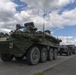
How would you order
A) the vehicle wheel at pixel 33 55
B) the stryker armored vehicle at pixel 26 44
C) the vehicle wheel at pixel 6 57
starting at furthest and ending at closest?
the vehicle wheel at pixel 6 57
the vehicle wheel at pixel 33 55
the stryker armored vehicle at pixel 26 44

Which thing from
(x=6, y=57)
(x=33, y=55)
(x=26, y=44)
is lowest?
(x=6, y=57)

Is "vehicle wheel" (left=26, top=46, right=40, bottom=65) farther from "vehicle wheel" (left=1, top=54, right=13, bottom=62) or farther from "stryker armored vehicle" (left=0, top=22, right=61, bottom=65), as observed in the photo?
"vehicle wheel" (left=1, top=54, right=13, bottom=62)

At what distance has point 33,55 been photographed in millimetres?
13273

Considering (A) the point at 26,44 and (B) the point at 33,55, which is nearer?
(A) the point at 26,44

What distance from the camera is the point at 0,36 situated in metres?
13.8

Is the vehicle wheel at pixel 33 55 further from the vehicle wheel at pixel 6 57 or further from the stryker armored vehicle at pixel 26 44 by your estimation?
the vehicle wheel at pixel 6 57

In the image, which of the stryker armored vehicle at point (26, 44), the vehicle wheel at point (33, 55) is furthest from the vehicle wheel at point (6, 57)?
the vehicle wheel at point (33, 55)

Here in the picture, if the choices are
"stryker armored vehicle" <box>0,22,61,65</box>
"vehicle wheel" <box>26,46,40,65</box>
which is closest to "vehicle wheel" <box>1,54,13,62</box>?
"stryker armored vehicle" <box>0,22,61,65</box>

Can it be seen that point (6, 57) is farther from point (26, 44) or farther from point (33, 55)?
point (26, 44)

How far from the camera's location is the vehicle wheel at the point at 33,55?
12.9m

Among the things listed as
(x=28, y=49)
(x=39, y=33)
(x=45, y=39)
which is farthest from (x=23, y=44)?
(x=45, y=39)

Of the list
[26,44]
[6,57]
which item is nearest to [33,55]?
[26,44]

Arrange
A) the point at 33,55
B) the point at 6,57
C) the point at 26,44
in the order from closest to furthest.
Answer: the point at 26,44
the point at 33,55
the point at 6,57

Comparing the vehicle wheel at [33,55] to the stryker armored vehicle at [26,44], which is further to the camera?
the vehicle wheel at [33,55]
